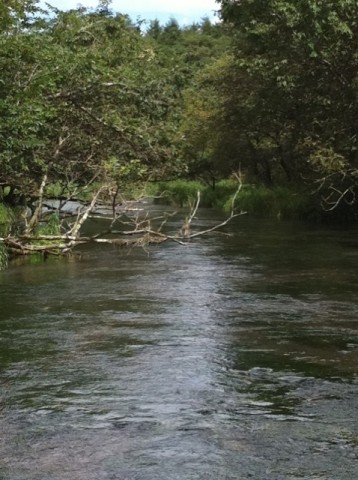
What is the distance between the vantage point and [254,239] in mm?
25484

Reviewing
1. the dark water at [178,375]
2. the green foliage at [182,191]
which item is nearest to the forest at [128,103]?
the dark water at [178,375]

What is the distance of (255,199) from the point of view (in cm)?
4022

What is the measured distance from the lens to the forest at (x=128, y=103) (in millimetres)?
19031

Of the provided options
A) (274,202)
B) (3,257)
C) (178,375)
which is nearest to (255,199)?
(274,202)

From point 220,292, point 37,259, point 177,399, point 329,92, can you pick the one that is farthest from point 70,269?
point 329,92

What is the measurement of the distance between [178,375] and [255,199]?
3185 cm

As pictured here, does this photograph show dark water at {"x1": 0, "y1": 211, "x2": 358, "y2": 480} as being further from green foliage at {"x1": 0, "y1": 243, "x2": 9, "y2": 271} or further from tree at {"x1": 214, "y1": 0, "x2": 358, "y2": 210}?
tree at {"x1": 214, "y1": 0, "x2": 358, "y2": 210}

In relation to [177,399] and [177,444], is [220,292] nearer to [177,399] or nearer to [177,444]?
[177,399]

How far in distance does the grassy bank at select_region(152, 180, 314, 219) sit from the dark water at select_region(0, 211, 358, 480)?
45.6ft

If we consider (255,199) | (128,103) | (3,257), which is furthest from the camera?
(255,199)

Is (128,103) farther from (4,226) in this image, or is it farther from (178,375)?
(178,375)

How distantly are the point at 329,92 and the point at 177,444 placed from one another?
22731 millimetres

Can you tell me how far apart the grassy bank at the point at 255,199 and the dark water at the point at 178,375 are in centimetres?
1391

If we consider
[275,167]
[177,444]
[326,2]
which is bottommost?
[177,444]
